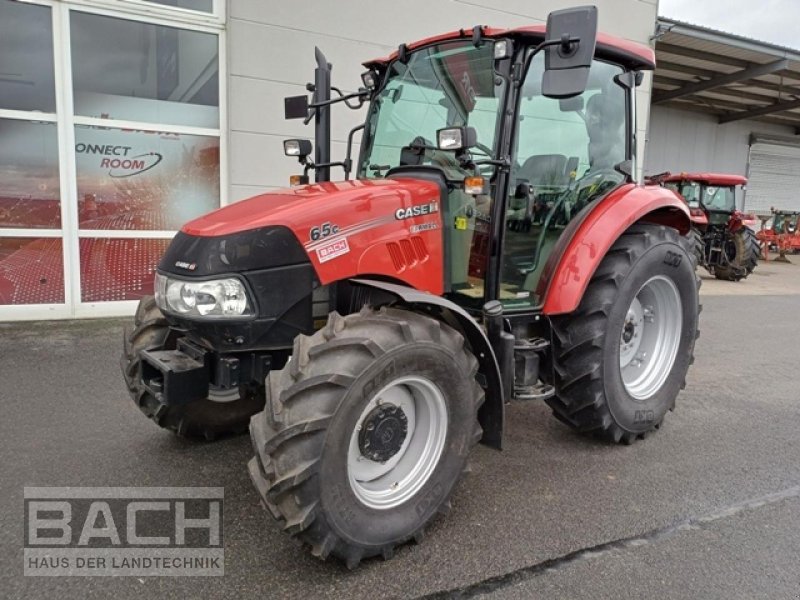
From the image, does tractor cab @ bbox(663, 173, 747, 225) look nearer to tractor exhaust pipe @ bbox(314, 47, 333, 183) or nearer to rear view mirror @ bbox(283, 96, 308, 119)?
tractor exhaust pipe @ bbox(314, 47, 333, 183)

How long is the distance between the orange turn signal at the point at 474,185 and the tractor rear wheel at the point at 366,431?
27.8 inches

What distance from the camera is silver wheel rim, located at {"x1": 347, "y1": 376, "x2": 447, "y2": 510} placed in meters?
2.48

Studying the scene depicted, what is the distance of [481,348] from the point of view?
9.03 ft

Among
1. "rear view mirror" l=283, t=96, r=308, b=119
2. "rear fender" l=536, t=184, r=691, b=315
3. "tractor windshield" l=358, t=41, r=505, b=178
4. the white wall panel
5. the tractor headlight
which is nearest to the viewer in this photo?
the tractor headlight

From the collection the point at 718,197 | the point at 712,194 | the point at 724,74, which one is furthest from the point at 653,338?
the point at 724,74

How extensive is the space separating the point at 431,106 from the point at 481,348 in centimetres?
143

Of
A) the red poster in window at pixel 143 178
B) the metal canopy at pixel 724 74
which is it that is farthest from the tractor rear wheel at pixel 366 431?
the metal canopy at pixel 724 74

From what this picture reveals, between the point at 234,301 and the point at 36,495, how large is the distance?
1502 millimetres

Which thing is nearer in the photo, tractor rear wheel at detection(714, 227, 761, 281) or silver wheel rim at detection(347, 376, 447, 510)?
silver wheel rim at detection(347, 376, 447, 510)

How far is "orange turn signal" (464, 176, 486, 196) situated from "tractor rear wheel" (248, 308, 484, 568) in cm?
71

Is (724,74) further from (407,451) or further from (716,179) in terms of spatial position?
(407,451)

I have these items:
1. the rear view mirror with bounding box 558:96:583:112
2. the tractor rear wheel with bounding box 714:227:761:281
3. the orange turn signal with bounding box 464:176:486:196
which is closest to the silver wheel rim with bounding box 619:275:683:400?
the rear view mirror with bounding box 558:96:583:112

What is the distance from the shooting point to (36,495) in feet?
9.45

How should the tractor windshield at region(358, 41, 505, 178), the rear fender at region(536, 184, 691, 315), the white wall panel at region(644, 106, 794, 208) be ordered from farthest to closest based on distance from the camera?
the white wall panel at region(644, 106, 794, 208)
the rear fender at region(536, 184, 691, 315)
the tractor windshield at region(358, 41, 505, 178)
